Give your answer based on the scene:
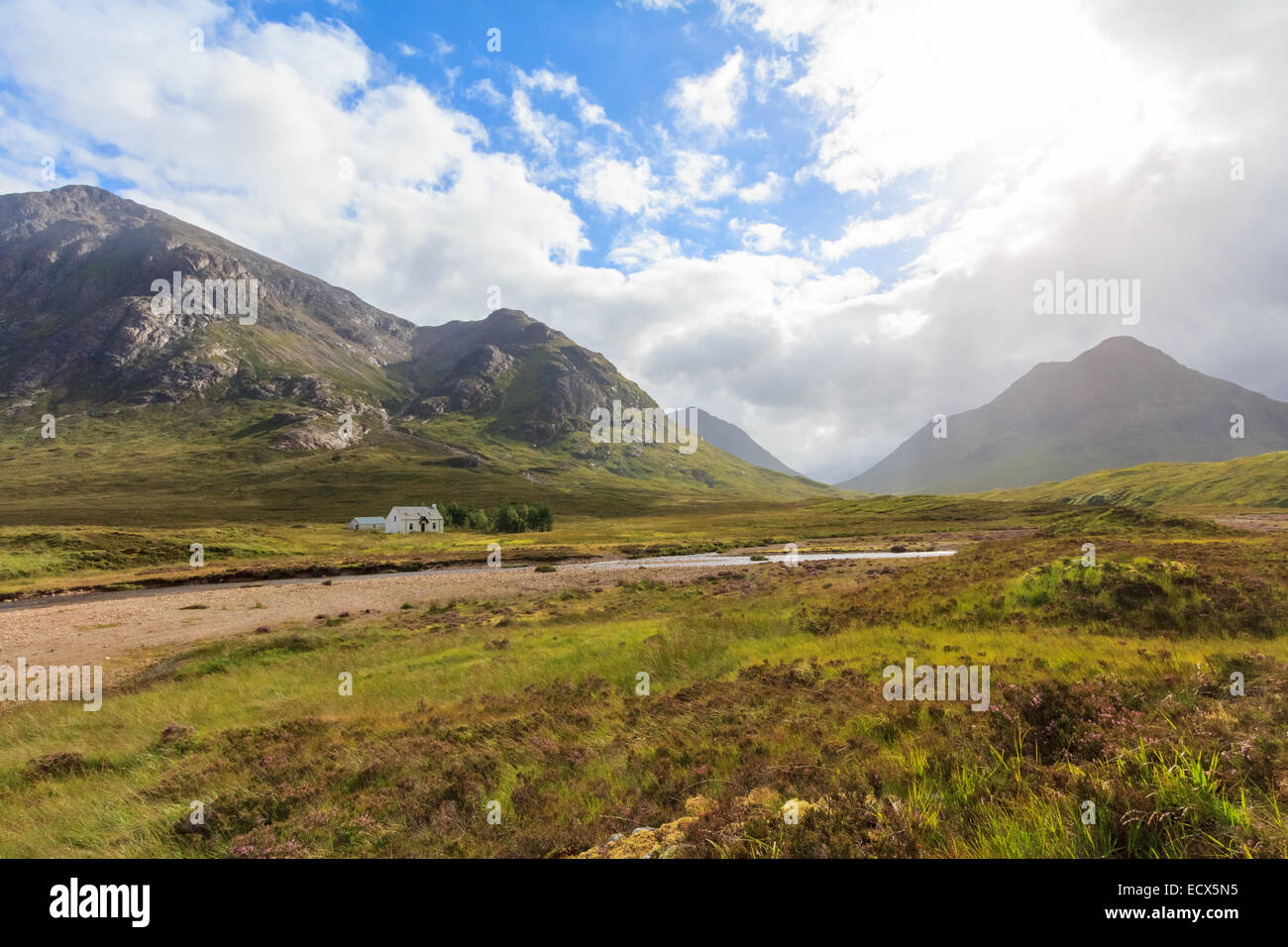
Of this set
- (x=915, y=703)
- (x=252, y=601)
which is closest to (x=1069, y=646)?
(x=915, y=703)

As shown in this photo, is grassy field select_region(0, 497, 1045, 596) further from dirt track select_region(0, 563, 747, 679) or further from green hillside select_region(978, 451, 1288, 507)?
green hillside select_region(978, 451, 1288, 507)

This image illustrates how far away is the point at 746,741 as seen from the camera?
9.12 m

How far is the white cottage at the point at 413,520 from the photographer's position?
5064 inches

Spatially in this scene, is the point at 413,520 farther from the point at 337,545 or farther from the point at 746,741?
the point at 746,741

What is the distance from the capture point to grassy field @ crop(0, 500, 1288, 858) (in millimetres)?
5258

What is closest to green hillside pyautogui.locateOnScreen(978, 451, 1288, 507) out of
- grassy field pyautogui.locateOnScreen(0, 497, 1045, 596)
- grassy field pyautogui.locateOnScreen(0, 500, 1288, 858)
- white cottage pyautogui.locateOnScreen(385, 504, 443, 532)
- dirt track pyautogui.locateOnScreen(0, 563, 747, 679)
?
grassy field pyautogui.locateOnScreen(0, 497, 1045, 596)

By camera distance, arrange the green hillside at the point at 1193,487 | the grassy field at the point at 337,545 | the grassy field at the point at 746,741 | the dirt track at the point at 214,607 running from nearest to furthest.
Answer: the grassy field at the point at 746,741 < the dirt track at the point at 214,607 < the grassy field at the point at 337,545 < the green hillside at the point at 1193,487

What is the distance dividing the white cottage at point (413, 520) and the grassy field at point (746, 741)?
112 metres

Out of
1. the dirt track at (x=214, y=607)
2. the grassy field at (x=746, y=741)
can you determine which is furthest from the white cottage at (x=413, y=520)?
the grassy field at (x=746, y=741)

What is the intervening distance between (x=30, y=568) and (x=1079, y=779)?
97778 millimetres

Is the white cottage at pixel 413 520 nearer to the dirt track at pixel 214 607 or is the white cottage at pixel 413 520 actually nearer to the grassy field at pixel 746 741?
the dirt track at pixel 214 607
